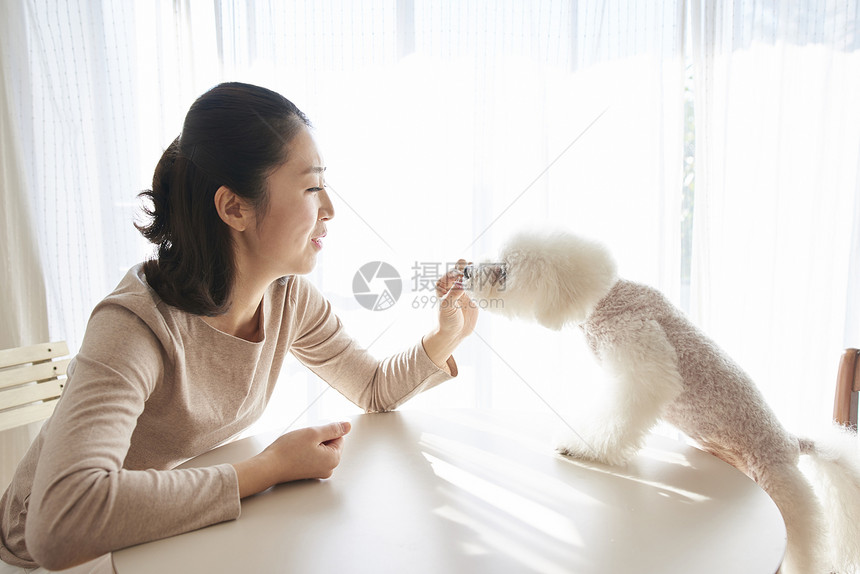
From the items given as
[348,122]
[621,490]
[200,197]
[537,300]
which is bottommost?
[621,490]

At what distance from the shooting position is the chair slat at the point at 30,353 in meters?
1.30

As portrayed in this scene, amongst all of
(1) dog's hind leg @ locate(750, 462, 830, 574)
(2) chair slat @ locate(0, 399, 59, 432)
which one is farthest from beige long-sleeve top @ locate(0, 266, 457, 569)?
(1) dog's hind leg @ locate(750, 462, 830, 574)

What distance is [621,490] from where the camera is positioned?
31.5 inches

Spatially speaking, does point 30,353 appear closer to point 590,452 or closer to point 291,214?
point 291,214

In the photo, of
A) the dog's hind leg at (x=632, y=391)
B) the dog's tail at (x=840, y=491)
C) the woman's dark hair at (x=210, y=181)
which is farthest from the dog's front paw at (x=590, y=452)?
the woman's dark hair at (x=210, y=181)

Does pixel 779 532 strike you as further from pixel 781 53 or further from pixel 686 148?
pixel 781 53

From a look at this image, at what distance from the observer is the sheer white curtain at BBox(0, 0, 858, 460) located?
6.23 feet

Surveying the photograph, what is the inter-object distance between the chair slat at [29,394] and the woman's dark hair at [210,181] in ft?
2.22

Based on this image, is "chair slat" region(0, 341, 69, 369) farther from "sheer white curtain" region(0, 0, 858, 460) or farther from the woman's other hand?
the woman's other hand

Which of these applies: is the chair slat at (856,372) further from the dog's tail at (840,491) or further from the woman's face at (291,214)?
the woman's face at (291,214)

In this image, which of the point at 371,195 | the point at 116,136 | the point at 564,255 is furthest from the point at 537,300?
the point at 116,136

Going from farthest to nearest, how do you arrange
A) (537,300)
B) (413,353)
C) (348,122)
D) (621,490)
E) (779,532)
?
(348,122), (413,353), (537,300), (621,490), (779,532)

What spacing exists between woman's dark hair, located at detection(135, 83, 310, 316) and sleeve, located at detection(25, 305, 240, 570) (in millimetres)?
168

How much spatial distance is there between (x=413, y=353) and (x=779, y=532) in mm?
699
